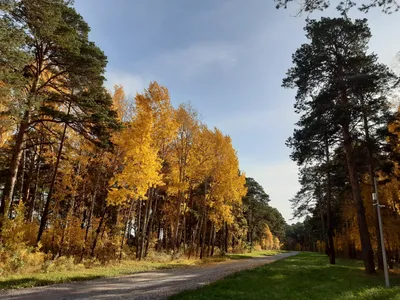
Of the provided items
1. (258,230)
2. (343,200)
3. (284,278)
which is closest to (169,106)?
(284,278)

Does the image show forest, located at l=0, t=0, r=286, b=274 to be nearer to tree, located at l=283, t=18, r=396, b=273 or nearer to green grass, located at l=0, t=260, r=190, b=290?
Result: green grass, located at l=0, t=260, r=190, b=290

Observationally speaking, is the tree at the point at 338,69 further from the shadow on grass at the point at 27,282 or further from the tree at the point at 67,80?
the shadow on grass at the point at 27,282

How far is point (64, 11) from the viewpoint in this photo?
14289 mm

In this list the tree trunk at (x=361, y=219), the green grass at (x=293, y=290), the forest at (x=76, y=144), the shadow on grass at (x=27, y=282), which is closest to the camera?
the green grass at (x=293, y=290)

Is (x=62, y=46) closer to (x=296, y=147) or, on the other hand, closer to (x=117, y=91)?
(x=117, y=91)

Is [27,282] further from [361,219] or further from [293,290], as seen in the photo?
[361,219]

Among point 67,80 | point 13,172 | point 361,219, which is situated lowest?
point 361,219

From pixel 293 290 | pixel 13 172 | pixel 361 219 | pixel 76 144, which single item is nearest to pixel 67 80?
pixel 76 144

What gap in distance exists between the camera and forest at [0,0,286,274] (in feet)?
38.9

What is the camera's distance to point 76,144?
63.5ft

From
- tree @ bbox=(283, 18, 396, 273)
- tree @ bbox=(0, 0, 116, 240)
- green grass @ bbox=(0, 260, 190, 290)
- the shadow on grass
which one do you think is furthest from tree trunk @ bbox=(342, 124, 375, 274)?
the shadow on grass

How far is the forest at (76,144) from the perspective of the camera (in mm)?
11859

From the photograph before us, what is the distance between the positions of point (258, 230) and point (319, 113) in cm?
5647

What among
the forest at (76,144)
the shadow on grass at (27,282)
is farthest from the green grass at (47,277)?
the forest at (76,144)
